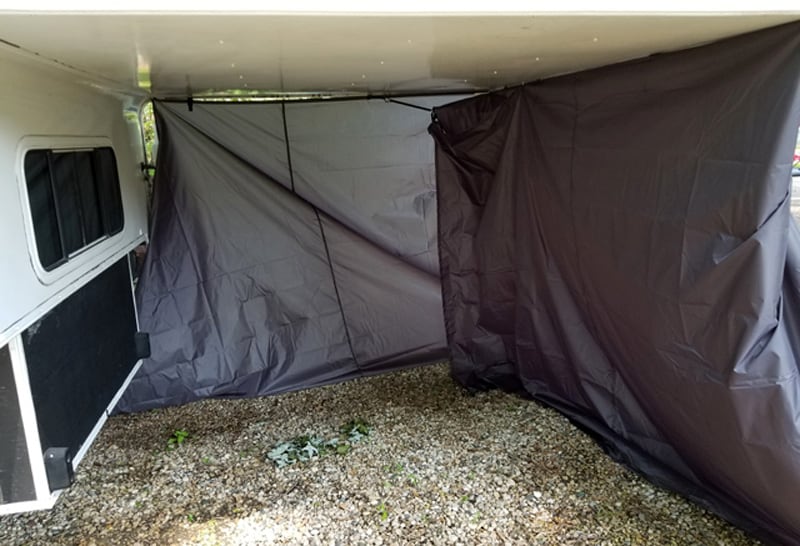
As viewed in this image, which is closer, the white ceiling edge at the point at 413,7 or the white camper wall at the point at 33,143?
the white ceiling edge at the point at 413,7

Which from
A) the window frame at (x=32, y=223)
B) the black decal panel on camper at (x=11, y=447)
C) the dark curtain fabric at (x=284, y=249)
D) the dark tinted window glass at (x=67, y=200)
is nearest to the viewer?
the black decal panel on camper at (x=11, y=447)

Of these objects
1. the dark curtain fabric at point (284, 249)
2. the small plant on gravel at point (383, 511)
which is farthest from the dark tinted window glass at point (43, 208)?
the small plant on gravel at point (383, 511)

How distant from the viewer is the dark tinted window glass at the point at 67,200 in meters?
2.07

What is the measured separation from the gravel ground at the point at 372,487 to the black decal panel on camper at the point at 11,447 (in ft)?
2.41

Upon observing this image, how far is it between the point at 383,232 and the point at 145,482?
1989 millimetres

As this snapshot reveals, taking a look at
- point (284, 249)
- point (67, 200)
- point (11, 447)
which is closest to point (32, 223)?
point (67, 200)

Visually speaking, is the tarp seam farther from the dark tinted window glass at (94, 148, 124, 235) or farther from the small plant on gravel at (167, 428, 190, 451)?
the small plant on gravel at (167, 428, 190, 451)

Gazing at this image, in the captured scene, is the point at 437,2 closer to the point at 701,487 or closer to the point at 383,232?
the point at 701,487

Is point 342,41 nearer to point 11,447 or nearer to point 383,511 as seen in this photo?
point 11,447

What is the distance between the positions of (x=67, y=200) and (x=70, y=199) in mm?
24

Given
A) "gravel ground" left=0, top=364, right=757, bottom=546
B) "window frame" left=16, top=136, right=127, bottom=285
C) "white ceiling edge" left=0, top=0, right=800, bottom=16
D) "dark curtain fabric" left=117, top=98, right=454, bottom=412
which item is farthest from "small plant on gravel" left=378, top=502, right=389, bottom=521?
"white ceiling edge" left=0, top=0, right=800, bottom=16

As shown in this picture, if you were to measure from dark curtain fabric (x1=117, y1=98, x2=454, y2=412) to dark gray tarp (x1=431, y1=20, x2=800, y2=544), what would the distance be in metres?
0.51

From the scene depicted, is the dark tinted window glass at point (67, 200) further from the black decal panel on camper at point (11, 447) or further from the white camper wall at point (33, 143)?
the black decal panel on camper at point (11, 447)

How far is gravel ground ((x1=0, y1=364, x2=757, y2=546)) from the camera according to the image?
2.31 meters
